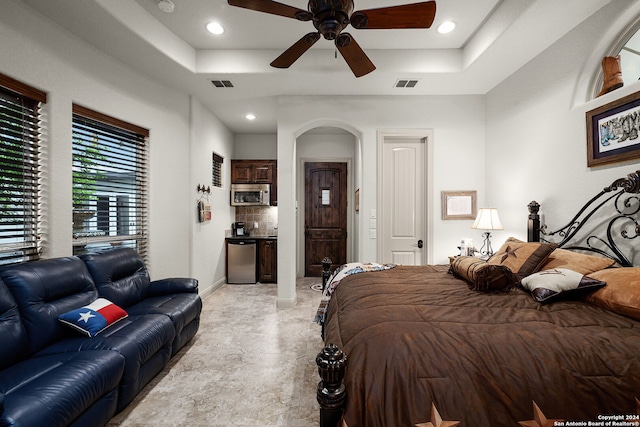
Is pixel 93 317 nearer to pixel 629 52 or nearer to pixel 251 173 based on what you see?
pixel 251 173

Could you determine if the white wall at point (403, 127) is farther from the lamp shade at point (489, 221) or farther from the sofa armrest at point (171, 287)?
the sofa armrest at point (171, 287)

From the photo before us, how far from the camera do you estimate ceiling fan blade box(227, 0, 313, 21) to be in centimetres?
183

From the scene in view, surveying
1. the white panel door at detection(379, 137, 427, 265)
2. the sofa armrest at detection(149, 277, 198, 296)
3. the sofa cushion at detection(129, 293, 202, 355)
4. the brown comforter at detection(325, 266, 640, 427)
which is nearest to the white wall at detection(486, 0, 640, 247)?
the white panel door at detection(379, 137, 427, 265)

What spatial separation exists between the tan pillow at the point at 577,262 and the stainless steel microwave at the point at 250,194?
4.61m

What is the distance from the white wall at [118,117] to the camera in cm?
229

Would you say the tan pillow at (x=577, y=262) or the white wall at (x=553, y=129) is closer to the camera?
the tan pillow at (x=577, y=262)

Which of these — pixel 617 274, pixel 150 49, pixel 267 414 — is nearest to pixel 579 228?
pixel 617 274

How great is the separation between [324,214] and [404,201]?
2159mm

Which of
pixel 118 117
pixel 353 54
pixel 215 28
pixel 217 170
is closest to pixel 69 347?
pixel 118 117

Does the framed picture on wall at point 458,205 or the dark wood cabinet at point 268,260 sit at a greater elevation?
the framed picture on wall at point 458,205

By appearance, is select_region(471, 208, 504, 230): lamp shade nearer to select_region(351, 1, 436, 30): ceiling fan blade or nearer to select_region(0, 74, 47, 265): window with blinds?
select_region(351, 1, 436, 30): ceiling fan blade

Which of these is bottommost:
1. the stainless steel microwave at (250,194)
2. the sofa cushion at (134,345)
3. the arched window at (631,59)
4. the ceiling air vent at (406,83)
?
the sofa cushion at (134,345)

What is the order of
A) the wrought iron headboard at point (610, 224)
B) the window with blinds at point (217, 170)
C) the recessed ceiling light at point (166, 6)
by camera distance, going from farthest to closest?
the window with blinds at point (217, 170) < the recessed ceiling light at point (166, 6) < the wrought iron headboard at point (610, 224)

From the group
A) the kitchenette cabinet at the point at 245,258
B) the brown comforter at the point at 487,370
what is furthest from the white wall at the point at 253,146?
the brown comforter at the point at 487,370
